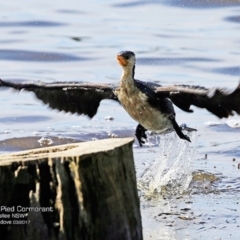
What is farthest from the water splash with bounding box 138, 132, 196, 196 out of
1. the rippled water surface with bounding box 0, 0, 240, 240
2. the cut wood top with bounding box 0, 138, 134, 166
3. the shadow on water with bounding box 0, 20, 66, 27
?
the shadow on water with bounding box 0, 20, 66, 27

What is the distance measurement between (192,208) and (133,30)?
874 centimetres

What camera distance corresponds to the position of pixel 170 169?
9828 mm

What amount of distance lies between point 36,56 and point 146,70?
190 cm

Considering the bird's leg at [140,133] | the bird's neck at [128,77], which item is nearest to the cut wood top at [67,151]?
the bird's neck at [128,77]

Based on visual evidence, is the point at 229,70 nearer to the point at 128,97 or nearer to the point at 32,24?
the point at 32,24

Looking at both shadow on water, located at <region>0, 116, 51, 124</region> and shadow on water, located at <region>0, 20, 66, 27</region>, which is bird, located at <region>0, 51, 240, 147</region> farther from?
shadow on water, located at <region>0, 20, 66, 27</region>

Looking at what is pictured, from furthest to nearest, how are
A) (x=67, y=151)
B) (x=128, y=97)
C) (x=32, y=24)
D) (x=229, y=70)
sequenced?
(x=32, y=24) < (x=229, y=70) < (x=128, y=97) < (x=67, y=151)

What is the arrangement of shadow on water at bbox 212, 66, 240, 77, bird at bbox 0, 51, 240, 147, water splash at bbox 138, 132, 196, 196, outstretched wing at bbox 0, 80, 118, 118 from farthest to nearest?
shadow on water at bbox 212, 66, 240, 77 → water splash at bbox 138, 132, 196, 196 → outstretched wing at bbox 0, 80, 118, 118 → bird at bbox 0, 51, 240, 147

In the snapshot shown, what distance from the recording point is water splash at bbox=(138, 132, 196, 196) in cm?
920

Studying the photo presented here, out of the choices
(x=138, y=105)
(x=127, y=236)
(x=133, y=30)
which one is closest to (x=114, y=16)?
(x=133, y=30)

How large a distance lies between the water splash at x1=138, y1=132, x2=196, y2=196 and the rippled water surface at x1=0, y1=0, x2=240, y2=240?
0.03 metres

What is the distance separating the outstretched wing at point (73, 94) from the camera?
28.1 ft

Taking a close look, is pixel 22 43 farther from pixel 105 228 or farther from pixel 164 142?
pixel 105 228

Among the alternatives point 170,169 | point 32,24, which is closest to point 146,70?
point 32,24
